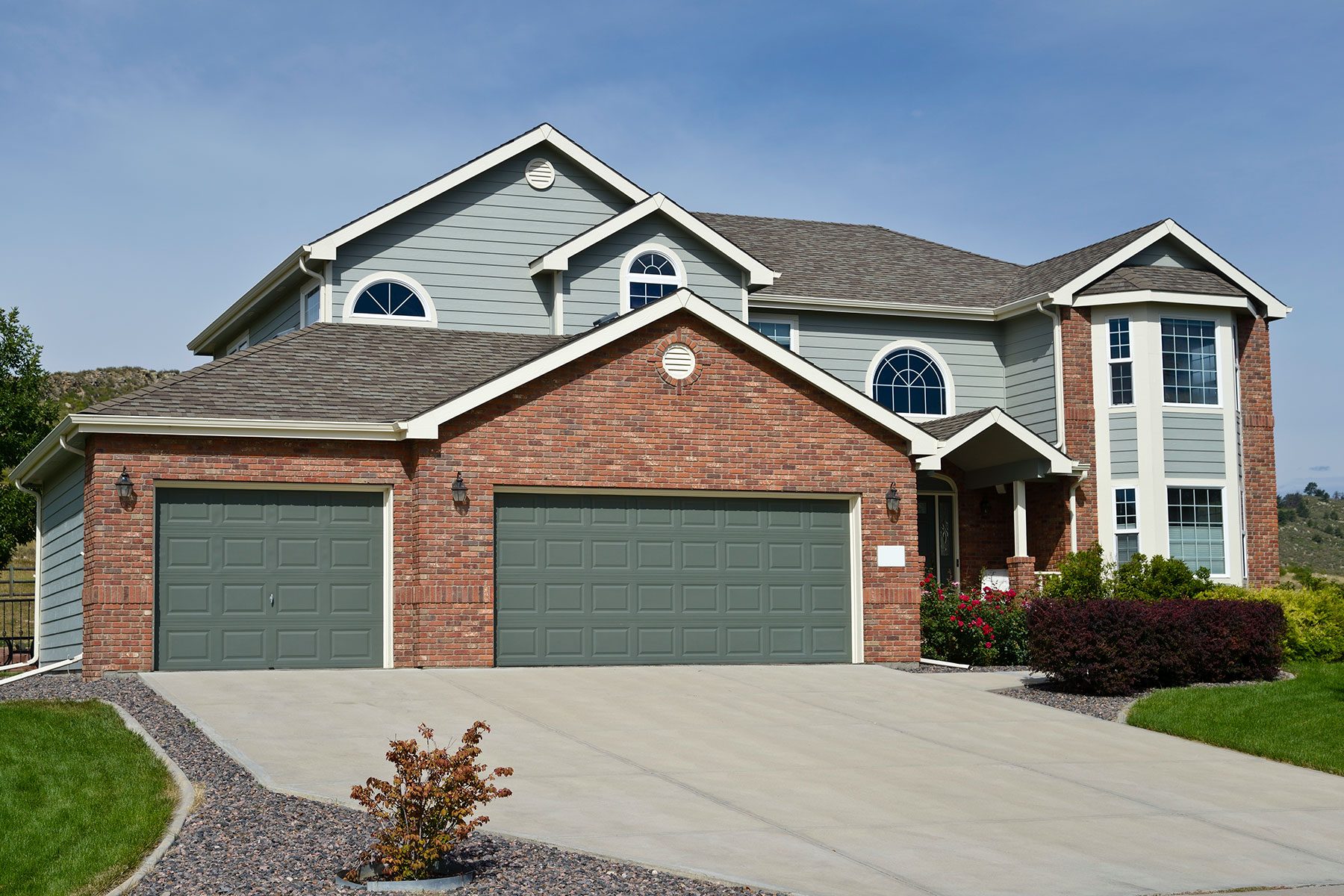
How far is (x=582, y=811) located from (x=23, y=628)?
27.2 meters

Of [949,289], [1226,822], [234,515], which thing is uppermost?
[949,289]

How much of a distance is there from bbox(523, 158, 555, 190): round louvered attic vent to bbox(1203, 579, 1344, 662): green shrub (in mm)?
12070

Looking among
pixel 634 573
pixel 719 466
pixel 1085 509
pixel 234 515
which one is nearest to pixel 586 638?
pixel 634 573

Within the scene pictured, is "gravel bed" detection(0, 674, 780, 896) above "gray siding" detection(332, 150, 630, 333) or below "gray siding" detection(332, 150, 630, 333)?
below

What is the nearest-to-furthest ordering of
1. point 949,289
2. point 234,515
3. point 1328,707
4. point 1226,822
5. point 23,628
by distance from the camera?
point 1226,822 < point 1328,707 < point 234,515 < point 949,289 < point 23,628

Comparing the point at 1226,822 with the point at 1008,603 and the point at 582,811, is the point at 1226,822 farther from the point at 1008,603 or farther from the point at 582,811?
the point at 1008,603

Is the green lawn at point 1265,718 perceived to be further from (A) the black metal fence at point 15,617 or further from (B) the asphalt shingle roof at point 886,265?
(A) the black metal fence at point 15,617

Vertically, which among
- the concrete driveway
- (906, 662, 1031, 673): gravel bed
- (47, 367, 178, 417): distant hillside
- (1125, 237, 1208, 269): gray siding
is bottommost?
the concrete driveway

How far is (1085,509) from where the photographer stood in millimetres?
23984

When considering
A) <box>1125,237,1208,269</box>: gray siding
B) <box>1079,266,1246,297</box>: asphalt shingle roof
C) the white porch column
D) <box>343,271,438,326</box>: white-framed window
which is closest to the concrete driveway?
the white porch column

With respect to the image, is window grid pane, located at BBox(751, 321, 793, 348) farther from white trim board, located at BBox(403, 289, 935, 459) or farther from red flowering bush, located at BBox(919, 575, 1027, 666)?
red flowering bush, located at BBox(919, 575, 1027, 666)

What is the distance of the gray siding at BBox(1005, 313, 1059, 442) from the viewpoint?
80.6 feet

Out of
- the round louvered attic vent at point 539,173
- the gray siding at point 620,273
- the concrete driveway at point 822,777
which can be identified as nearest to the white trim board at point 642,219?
the gray siding at point 620,273

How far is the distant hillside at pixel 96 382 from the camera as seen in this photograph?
286ft
